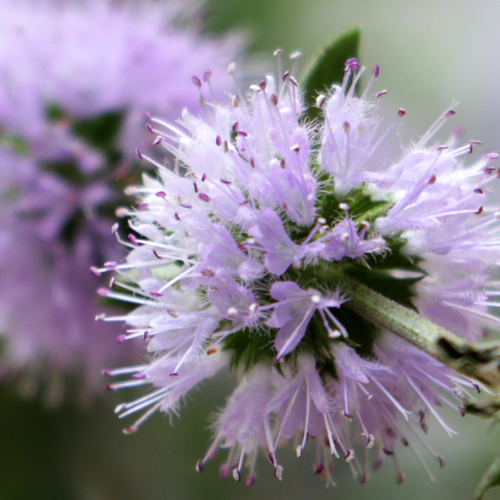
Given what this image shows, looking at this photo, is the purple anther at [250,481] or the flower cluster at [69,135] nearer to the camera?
the purple anther at [250,481]

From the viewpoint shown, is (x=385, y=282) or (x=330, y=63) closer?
(x=385, y=282)

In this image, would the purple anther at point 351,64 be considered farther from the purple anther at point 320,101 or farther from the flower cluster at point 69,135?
the flower cluster at point 69,135

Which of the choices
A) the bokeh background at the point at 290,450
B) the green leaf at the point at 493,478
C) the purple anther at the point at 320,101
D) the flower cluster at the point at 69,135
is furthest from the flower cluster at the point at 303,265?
the bokeh background at the point at 290,450

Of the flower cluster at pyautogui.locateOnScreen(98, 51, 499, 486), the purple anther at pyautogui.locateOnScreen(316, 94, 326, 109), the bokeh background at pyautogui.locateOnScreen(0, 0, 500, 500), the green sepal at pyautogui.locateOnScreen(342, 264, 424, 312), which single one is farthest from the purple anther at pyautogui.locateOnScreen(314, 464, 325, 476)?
the bokeh background at pyautogui.locateOnScreen(0, 0, 500, 500)

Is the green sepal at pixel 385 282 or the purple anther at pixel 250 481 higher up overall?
the green sepal at pixel 385 282

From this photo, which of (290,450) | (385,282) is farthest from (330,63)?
(290,450)

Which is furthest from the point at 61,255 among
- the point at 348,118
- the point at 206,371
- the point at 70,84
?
the point at 348,118

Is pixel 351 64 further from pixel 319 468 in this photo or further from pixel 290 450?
pixel 290 450
